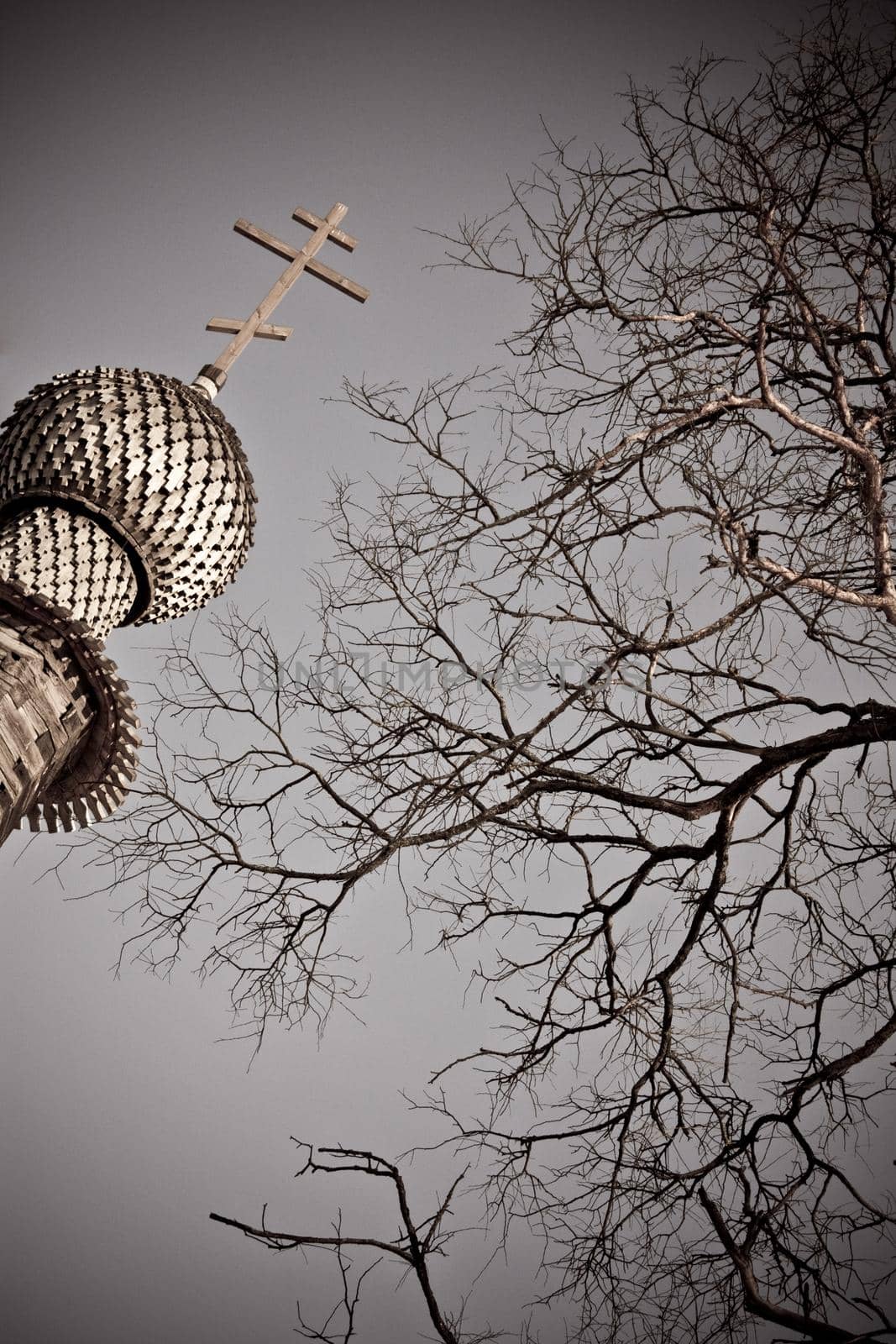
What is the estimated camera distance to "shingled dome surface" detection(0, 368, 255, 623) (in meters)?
11.5

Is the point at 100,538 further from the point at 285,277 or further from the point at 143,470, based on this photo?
the point at 285,277

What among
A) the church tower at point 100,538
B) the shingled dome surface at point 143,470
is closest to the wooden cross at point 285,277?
the church tower at point 100,538

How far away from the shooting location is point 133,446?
38.8ft

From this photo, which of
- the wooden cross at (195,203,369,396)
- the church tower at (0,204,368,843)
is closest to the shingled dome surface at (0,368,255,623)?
the church tower at (0,204,368,843)

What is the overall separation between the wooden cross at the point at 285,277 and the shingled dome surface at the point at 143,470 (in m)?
1.93

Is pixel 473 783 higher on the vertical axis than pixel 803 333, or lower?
lower

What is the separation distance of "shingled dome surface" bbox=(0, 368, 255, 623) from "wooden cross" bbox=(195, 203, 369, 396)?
6.32 feet

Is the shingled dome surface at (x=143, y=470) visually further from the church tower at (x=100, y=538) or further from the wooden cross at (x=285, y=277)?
the wooden cross at (x=285, y=277)

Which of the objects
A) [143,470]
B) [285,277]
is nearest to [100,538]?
[143,470]

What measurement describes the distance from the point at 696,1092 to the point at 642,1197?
54 centimetres

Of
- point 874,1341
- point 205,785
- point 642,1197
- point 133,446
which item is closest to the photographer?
→ point 874,1341

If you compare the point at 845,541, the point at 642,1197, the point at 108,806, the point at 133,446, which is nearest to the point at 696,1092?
the point at 642,1197

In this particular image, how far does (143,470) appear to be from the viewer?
1181 cm

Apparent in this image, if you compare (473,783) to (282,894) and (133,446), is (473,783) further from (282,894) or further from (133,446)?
(133,446)
